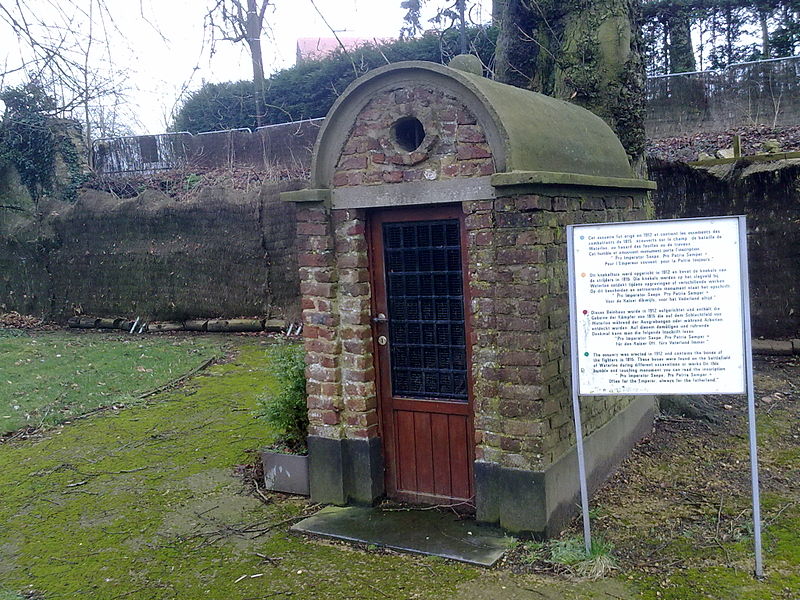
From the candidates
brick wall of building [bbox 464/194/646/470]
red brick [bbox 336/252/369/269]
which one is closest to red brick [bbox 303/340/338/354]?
red brick [bbox 336/252/369/269]

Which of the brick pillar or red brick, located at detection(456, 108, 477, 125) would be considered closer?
red brick, located at detection(456, 108, 477, 125)

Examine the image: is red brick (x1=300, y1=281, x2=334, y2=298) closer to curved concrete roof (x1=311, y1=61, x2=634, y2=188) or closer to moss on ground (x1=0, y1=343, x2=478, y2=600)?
curved concrete roof (x1=311, y1=61, x2=634, y2=188)

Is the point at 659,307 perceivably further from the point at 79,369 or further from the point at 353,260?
the point at 79,369

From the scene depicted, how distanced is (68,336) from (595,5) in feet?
37.5

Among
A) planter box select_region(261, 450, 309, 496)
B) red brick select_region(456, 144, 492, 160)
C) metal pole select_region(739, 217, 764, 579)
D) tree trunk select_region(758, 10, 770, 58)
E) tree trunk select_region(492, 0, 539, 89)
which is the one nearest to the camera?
metal pole select_region(739, 217, 764, 579)

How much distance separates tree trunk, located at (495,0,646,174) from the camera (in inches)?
289

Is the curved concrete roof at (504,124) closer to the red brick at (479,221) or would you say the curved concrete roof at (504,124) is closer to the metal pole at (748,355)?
the red brick at (479,221)

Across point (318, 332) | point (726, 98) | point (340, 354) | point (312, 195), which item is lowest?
point (340, 354)

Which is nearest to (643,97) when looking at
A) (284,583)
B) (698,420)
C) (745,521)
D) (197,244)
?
(698,420)

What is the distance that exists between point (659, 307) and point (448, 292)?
1470 millimetres

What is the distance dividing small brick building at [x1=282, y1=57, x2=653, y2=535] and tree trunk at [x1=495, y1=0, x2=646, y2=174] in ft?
5.10

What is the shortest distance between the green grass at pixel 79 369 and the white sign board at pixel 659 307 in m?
6.43

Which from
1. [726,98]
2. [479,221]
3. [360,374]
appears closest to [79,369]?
[360,374]

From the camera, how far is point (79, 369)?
10930 millimetres
